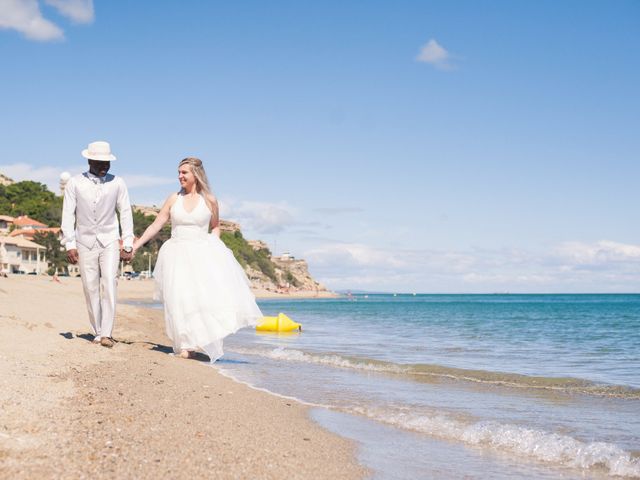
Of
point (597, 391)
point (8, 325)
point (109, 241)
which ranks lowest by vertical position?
point (597, 391)

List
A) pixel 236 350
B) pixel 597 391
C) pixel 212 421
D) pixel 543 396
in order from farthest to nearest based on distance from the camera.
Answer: pixel 236 350 < pixel 597 391 < pixel 543 396 < pixel 212 421

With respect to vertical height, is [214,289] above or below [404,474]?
above

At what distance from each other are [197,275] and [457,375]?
4.67 meters

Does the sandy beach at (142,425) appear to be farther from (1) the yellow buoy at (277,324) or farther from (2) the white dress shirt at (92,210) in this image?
(1) the yellow buoy at (277,324)

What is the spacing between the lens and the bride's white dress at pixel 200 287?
863 cm

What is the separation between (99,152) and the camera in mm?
8039

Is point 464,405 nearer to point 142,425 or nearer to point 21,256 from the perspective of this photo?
point 142,425

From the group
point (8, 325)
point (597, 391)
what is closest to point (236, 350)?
point (8, 325)

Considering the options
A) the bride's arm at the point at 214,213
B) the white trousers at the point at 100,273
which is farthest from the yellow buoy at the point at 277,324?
the white trousers at the point at 100,273

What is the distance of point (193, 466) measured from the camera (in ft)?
12.4

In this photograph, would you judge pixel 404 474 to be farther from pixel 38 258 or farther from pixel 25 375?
pixel 38 258

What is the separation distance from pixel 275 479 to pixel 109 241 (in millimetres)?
5199

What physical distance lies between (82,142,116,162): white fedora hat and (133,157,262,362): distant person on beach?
0.97 metres

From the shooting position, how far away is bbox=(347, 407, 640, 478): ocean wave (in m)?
5.09
